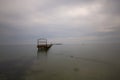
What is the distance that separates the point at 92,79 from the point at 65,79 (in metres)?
2.85

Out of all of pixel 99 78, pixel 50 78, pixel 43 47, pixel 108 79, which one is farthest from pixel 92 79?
pixel 43 47

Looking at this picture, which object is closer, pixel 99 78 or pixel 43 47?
pixel 99 78

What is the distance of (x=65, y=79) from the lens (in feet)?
39.6

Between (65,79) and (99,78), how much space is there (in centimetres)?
369

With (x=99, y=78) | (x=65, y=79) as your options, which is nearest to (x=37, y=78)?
(x=65, y=79)

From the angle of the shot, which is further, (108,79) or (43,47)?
(43,47)

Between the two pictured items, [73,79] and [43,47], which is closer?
[73,79]

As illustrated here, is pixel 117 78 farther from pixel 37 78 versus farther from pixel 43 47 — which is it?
pixel 43 47

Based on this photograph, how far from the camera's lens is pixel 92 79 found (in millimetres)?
12156

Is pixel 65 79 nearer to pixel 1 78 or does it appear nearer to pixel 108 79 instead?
pixel 108 79

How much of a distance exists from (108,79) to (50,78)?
610 cm

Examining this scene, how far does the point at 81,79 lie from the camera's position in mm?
12227

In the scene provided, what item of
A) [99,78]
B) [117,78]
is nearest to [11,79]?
[99,78]

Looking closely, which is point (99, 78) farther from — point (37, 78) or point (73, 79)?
point (37, 78)
